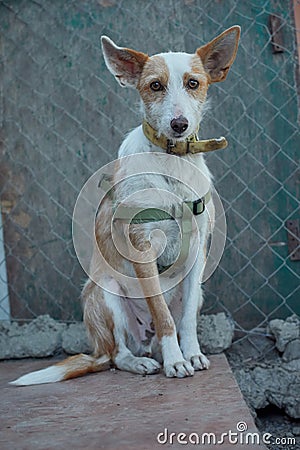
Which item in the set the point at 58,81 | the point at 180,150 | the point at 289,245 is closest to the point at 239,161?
the point at 289,245

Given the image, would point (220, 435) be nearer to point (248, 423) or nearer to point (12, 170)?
point (248, 423)

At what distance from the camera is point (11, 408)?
2504 millimetres

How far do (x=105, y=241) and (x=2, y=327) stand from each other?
111 centimetres

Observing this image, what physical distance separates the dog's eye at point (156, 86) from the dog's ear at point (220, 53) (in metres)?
0.29

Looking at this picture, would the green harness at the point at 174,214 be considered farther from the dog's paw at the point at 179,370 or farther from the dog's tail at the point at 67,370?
the dog's tail at the point at 67,370

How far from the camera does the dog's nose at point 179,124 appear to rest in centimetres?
281

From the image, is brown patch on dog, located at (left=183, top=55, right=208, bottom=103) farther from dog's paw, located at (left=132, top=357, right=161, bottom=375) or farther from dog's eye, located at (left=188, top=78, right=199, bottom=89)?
dog's paw, located at (left=132, top=357, right=161, bottom=375)

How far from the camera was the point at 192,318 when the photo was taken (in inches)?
121

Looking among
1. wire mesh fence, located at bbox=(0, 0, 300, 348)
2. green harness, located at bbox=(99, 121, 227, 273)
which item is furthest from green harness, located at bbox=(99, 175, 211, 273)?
wire mesh fence, located at bbox=(0, 0, 300, 348)

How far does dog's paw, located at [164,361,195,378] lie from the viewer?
2787 mm

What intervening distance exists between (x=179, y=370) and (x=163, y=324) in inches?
9.1

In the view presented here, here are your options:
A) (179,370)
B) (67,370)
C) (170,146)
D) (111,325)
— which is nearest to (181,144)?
(170,146)

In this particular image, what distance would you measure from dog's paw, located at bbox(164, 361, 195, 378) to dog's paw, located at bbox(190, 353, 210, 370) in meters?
0.10

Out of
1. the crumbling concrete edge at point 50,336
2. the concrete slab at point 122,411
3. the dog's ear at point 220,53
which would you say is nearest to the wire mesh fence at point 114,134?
the crumbling concrete edge at point 50,336
